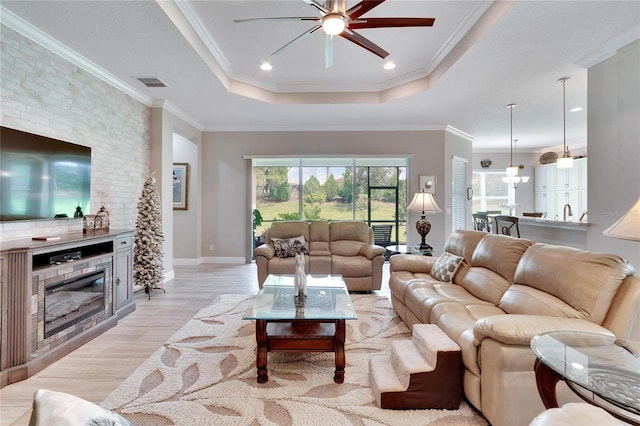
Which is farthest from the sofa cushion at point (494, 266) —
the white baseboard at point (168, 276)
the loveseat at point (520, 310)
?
the white baseboard at point (168, 276)

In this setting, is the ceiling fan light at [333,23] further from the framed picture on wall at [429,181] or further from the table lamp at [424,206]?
the framed picture on wall at [429,181]

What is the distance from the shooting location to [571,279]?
1898 mm

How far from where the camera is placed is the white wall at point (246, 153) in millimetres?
6434

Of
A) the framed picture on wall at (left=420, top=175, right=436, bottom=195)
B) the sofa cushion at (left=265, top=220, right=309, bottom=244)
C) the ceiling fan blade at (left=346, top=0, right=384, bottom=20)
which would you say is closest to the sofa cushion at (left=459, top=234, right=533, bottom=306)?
the ceiling fan blade at (left=346, top=0, right=384, bottom=20)

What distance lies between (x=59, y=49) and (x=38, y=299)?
2.61 meters

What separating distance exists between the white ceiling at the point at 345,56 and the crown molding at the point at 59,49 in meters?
0.02

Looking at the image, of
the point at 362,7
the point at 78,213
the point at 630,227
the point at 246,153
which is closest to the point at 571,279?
the point at 630,227

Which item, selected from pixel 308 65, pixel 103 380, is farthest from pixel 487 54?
pixel 103 380

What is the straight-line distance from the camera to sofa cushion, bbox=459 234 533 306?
8.30 ft

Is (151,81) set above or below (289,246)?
above

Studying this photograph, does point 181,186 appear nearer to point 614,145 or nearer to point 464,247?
point 464,247

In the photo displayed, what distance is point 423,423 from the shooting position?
70.0 inches

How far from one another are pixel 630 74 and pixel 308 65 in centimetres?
355

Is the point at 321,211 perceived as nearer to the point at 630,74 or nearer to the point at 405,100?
the point at 405,100
